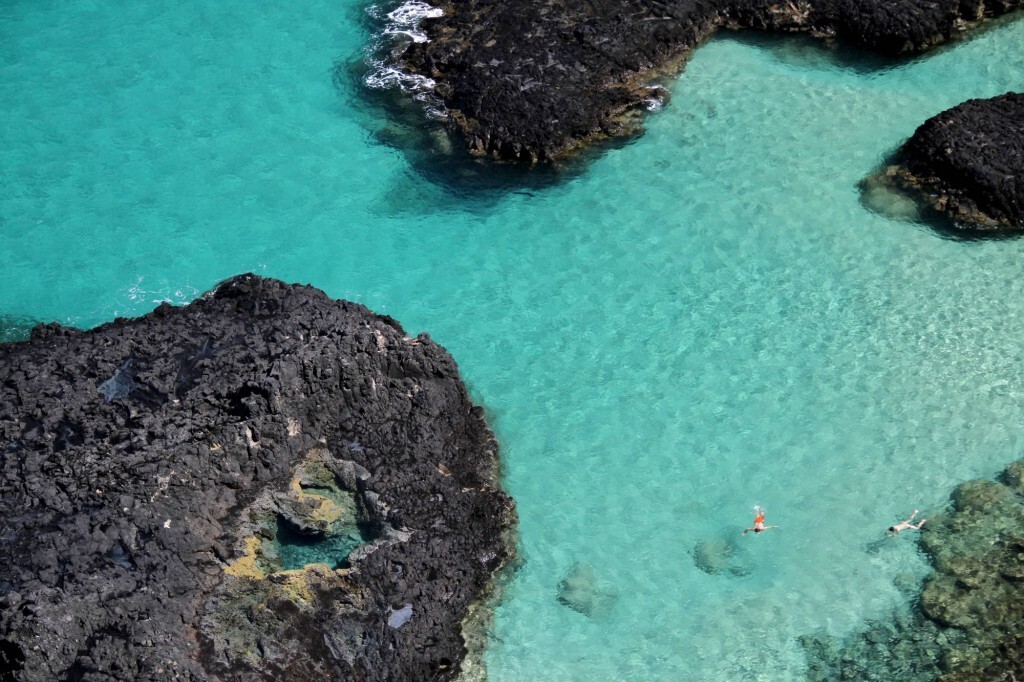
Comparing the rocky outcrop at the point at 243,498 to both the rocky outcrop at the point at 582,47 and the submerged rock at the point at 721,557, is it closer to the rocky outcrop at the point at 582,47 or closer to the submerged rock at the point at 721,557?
the submerged rock at the point at 721,557

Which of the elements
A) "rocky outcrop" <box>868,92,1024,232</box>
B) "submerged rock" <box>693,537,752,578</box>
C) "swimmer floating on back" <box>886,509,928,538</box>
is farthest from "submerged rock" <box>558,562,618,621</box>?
"rocky outcrop" <box>868,92,1024,232</box>

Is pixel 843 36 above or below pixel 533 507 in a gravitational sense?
above

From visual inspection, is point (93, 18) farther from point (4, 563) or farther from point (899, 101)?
point (899, 101)

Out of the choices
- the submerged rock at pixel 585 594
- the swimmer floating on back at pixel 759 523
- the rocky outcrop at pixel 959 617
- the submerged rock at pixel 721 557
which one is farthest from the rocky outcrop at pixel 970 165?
the submerged rock at pixel 585 594

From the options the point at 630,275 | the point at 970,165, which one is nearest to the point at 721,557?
the point at 630,275

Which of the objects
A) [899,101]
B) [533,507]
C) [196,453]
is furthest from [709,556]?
[899,101]

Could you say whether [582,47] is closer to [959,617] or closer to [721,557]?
[721,557]

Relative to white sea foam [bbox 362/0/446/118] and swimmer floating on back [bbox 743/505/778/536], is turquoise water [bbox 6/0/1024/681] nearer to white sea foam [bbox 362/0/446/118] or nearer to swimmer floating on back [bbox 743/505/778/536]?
swimmer floating on back [bbox 743/505/778/536]
